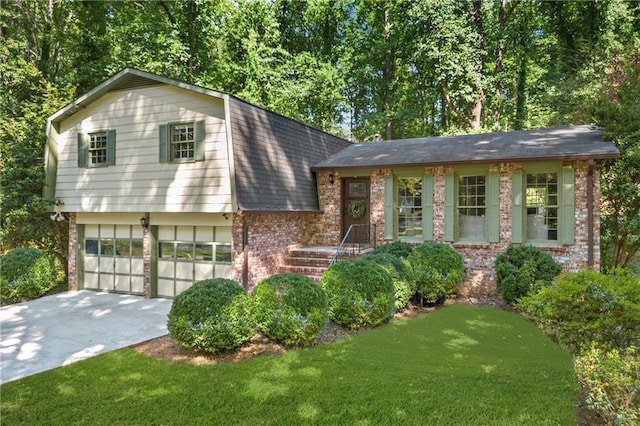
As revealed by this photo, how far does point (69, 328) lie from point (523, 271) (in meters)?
10.0

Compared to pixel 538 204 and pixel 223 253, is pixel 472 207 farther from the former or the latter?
pixel 223 253

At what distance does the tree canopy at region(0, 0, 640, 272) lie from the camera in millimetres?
15430

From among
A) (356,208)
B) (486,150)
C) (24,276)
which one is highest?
(486,150)

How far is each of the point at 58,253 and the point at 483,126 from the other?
792 inches

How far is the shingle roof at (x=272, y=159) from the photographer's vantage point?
9.52 metres

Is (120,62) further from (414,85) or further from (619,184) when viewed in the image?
(619,184)

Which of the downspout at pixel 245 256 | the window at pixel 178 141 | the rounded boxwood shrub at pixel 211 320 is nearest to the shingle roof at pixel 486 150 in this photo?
the downspout at pixel 245 256

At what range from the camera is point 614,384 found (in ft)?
12.5

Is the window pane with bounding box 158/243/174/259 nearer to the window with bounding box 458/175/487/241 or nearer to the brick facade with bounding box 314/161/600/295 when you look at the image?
the brick facade with bounding box 314/161/600/295

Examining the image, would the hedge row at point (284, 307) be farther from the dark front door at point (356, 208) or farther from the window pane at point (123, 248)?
the window pane at point (123, 248)

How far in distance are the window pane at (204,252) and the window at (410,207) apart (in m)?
5.63

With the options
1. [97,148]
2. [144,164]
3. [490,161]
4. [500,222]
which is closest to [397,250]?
[500,222]

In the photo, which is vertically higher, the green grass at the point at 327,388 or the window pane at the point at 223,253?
the window pane at the point at 223,253

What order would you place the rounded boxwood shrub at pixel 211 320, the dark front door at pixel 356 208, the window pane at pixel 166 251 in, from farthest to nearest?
the dark front door at pixel 356 208 → the window pane at pixel 166 251 → the rounded boxwood shrub at pixel 211 320
